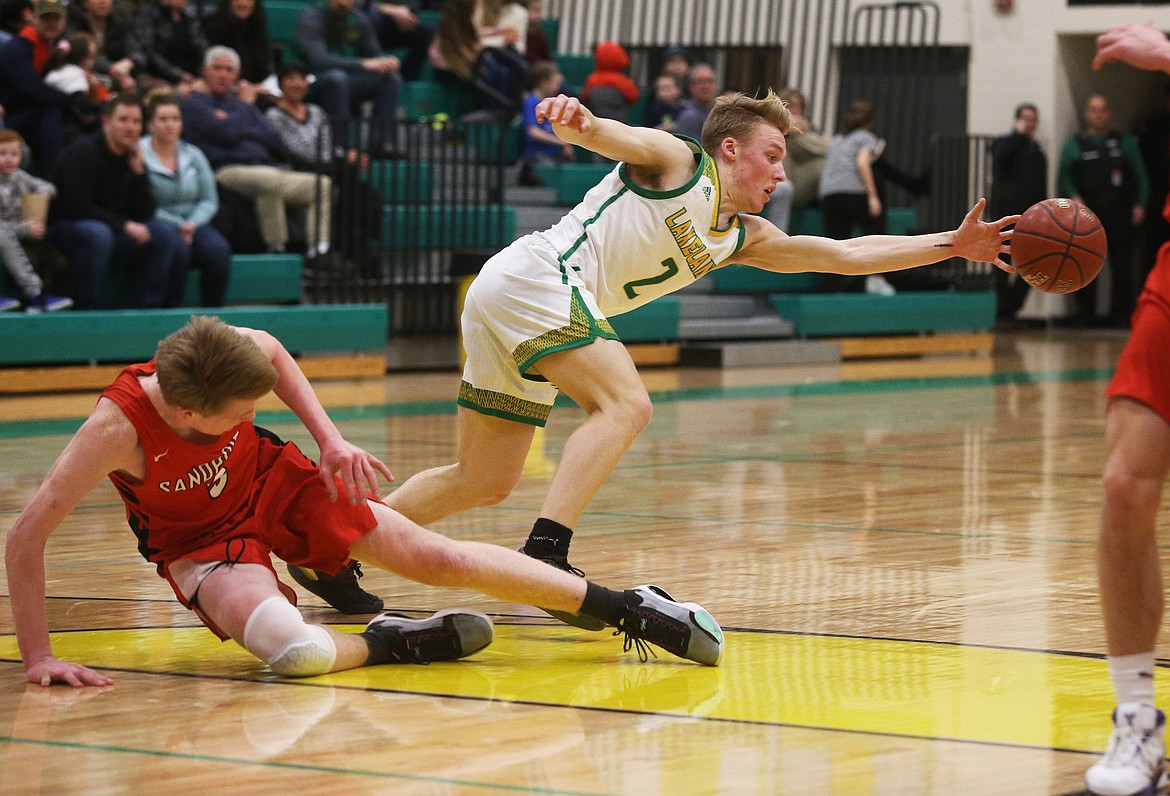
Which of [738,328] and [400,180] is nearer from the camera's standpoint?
[400,180]

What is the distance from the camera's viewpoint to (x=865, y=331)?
15.9 meters

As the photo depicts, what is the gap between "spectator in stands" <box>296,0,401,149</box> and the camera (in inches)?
562

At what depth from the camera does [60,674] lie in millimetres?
3887

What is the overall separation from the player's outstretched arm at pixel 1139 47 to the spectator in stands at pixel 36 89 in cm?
962

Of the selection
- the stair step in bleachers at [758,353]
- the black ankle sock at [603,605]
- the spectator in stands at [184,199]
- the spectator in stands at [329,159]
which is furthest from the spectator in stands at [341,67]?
the black ankle sock at [603,605]

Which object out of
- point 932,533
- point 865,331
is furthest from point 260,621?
point 865,331

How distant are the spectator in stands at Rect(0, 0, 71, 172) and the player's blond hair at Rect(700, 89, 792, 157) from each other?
7784mm

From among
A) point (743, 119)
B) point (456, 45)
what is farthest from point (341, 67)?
point (743, 119)

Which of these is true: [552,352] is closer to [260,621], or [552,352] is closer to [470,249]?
[260,621]

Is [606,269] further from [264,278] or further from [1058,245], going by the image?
[264,278]

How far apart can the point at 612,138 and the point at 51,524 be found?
5.92 ft

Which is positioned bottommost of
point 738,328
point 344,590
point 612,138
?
point 738,328

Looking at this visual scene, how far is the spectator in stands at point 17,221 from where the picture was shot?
1094cm

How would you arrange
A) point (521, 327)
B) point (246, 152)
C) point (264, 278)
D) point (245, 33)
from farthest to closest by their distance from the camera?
point (245, 33) → point (246, 152) → point (264, 278) → point (521, 327)
